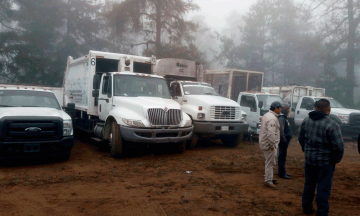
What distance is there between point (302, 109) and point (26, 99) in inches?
486

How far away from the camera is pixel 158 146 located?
9750 mm

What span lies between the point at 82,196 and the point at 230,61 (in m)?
32.4

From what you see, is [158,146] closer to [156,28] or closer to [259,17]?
[156,28]

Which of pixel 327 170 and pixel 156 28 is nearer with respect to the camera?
pixel 327 170

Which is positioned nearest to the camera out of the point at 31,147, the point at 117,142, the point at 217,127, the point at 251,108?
the point at 31,147

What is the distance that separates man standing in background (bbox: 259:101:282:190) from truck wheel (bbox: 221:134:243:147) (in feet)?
15.3

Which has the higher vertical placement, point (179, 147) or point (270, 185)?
point (179, 147)

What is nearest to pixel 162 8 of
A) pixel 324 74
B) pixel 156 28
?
pixel 156 28

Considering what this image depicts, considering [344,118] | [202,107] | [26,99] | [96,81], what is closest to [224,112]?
[202,107]

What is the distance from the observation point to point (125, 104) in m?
8.41

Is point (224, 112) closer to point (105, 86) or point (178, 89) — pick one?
point (178, 89)

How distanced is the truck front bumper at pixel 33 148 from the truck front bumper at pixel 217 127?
404 centimetres

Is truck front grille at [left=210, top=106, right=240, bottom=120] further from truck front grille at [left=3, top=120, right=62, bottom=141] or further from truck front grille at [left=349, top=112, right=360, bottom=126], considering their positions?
truck front grille at [left=349, top=112, right=360, bottom=126]

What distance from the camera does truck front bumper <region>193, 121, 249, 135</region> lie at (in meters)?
9.59
